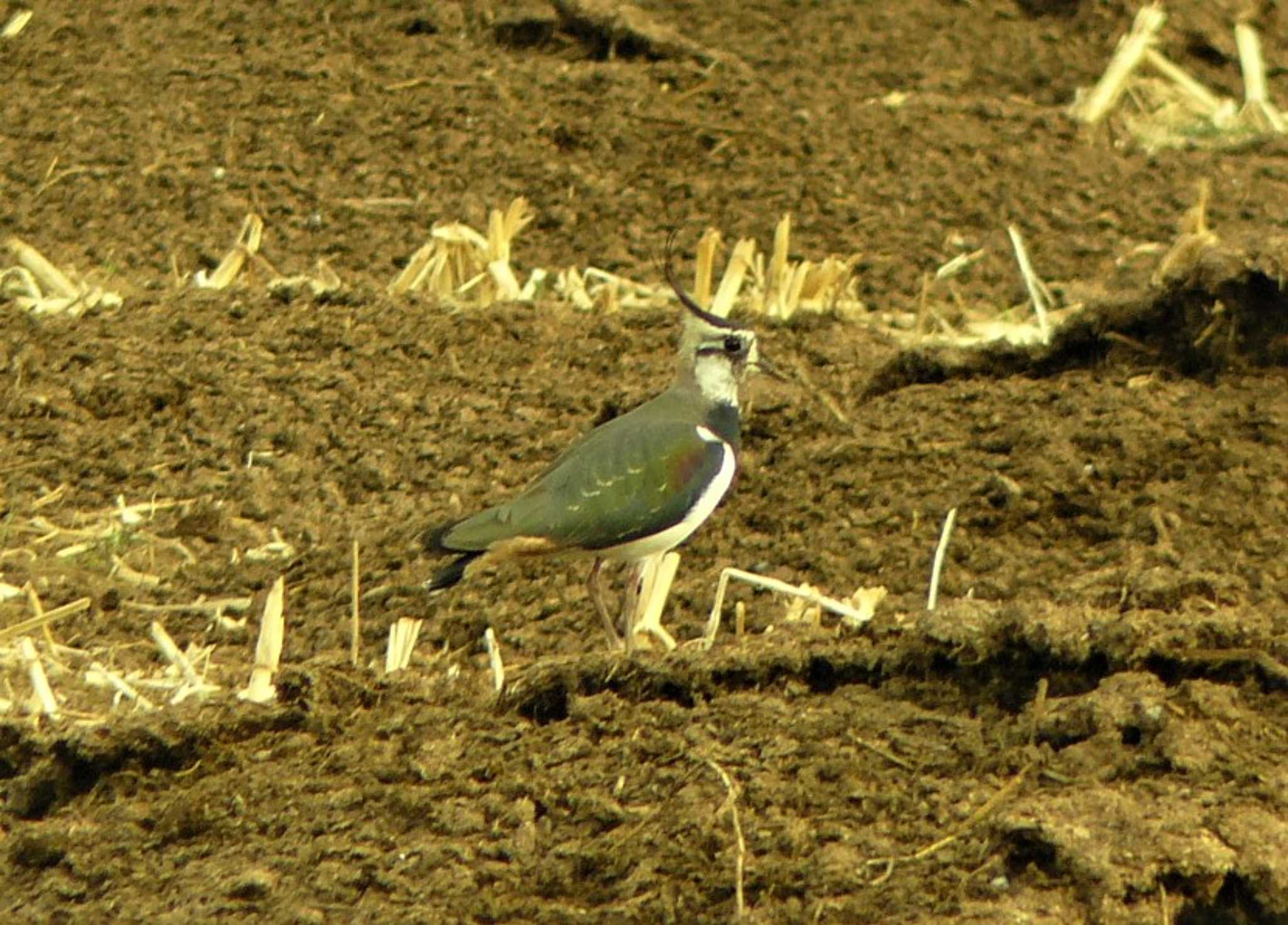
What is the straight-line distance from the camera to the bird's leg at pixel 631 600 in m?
6.81

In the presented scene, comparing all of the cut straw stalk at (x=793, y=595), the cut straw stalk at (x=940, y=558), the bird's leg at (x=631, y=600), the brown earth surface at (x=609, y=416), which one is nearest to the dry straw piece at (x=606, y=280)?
the brown earth surface at (x=609, y=416)

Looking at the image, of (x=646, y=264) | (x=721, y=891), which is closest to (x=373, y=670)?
(x=721, y=891)

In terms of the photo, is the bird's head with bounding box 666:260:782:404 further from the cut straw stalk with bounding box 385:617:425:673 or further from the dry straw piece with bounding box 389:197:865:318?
the dry straw piece with bounding box 389:197:865:318

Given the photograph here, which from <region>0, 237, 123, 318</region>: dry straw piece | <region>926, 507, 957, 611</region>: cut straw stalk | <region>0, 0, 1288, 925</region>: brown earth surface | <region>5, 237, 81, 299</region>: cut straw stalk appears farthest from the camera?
<region>5, 237, 81, 299</region>: cut straw stalk

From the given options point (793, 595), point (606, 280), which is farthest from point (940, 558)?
point (606, 280)

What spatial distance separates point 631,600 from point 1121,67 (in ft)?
20.9

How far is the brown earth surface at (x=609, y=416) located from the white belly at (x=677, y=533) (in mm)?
339

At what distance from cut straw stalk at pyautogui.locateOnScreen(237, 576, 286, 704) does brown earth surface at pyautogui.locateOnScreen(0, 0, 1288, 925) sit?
0.57 ft

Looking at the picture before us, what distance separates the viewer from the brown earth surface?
5254 mm

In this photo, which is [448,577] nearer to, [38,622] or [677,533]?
[677,533]

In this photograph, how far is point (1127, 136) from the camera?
11875 millimetres

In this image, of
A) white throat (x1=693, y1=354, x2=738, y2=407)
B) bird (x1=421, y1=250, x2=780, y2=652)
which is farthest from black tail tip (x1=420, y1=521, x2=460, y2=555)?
white throat (x1=693, y1=354, x2=738, y2=407)

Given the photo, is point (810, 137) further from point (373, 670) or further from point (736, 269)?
point (373, 670)

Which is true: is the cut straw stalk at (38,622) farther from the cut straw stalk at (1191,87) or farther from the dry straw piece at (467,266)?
the cut straw stalk at (1191,87)
